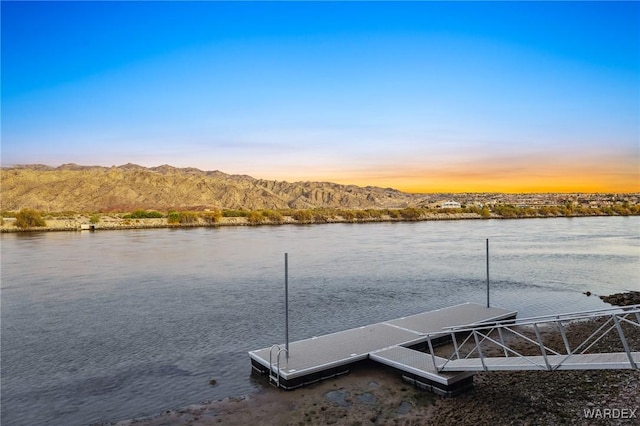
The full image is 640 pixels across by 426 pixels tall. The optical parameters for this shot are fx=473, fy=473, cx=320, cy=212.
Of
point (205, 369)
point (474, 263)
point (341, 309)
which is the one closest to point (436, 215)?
point (474, 263)

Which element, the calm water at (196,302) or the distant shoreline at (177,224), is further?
the distant shoreline at (177,224)

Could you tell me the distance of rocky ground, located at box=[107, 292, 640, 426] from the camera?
7.43m

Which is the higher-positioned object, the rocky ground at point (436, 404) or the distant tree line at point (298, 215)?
the distant tree line at point (298, 215)

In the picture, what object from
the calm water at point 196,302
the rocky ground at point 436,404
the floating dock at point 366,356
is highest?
the floating dock at point 366,356

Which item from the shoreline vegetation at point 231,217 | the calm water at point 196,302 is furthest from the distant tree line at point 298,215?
the calm water at point 196,302

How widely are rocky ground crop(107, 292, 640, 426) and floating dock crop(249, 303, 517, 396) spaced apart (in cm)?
22

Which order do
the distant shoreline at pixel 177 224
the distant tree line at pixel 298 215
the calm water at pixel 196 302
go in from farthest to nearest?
the distant tree line at pixel 298 215 < the distant shoreline at pixel 177 224 < the calm water at pixel 196 302

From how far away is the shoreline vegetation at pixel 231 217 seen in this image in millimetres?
61844

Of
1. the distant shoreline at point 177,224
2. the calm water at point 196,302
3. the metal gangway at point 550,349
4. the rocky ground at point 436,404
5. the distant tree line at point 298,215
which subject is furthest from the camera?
the distant tree line at point 298,215

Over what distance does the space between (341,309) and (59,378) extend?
877 centimetres

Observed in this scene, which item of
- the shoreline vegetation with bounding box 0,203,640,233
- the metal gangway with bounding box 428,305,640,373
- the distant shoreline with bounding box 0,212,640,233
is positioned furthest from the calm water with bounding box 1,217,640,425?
the shoreline vegetation with bounding box 0,203,640,233

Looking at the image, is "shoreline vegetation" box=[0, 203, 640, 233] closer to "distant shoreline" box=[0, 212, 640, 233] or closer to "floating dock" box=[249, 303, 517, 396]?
"distant shoreline" box=[0, 212, 640, 233]

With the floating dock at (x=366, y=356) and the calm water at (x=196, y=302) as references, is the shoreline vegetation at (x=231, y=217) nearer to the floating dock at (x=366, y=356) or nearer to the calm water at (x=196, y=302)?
the calm water at (x=196, y=302)

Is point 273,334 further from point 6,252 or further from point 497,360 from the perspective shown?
point 6,252
